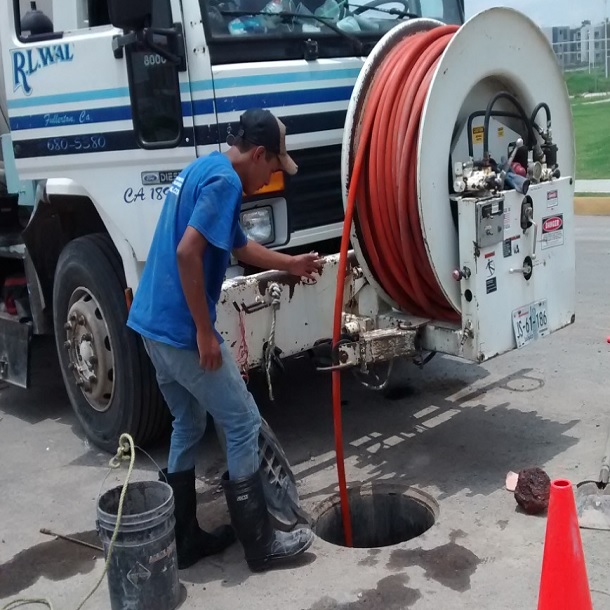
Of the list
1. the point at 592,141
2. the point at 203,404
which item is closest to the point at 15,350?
the point at 203,404

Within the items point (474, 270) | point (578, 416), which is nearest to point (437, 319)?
point (474, 270)

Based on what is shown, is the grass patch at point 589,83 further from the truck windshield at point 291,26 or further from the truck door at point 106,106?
the truck door at point 106,106

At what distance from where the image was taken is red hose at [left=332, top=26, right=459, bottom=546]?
157 inches

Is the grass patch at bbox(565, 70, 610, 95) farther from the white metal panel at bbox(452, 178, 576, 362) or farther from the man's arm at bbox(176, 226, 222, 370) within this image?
the man's arm at bbox(176, 226, 222, 370)

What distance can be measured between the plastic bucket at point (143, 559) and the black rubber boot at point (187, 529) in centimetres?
28

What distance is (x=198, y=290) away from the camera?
323 centimetres

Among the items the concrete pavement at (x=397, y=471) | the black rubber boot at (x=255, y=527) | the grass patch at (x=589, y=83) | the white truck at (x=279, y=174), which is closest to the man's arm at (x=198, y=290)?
the black rubber boot at (x=255, y=527)

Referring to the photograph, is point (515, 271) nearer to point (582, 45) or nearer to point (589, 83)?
point (589, 83)

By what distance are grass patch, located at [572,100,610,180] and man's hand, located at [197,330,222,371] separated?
36.5 feet

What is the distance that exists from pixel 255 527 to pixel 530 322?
5.49ft

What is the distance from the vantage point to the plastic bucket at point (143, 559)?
3.27 meters

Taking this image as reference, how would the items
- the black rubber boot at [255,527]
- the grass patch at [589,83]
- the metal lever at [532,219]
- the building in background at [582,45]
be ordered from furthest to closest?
the building in background at [582,45]
the grass patch at [589,83]
the metal lever at [532,219]
the black rubber boot at [255,527]

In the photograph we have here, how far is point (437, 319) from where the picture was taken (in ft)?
14.4

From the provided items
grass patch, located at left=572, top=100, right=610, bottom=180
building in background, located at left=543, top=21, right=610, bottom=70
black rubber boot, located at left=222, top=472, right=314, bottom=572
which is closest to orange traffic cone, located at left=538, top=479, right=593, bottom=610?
black rubber boot, located at left=222, top=472, right=314, bottom=572
